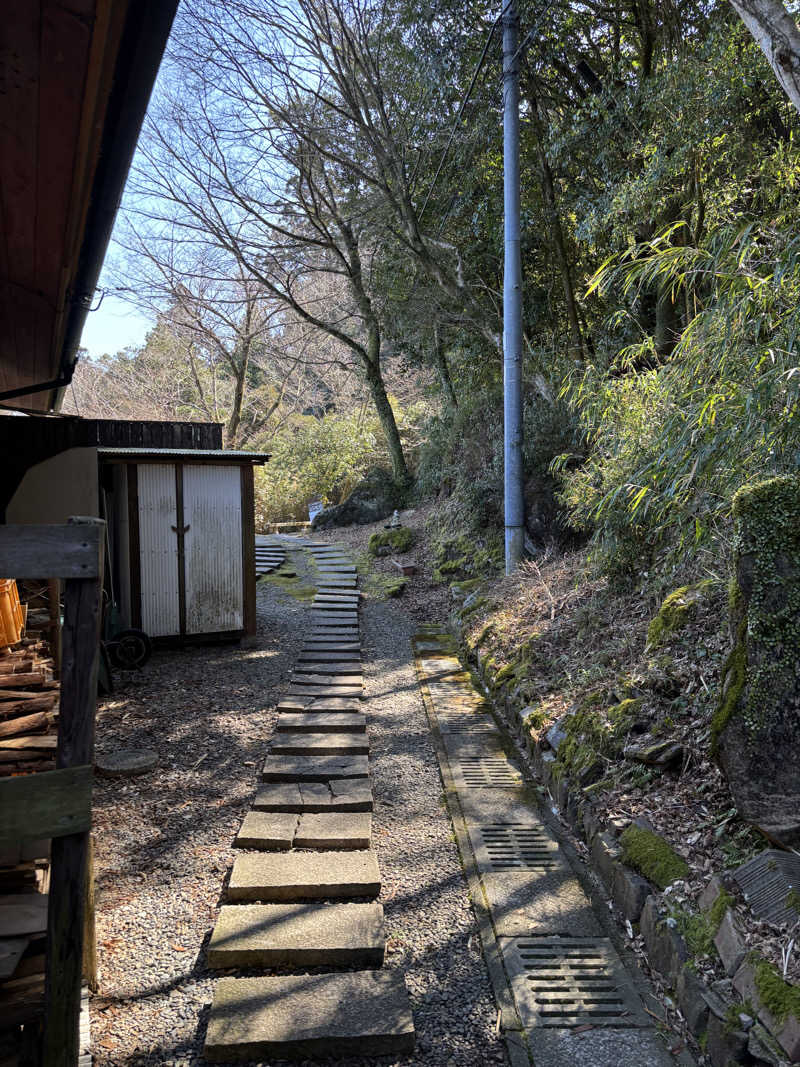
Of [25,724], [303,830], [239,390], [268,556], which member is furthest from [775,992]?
[239,390]

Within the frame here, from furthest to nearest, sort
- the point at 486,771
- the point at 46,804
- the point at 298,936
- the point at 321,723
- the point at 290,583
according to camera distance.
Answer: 1. the point at 290,583
2. the point at 321,723
3. the point at 486,771
4. the point at 298,936
5. the point at 46,804

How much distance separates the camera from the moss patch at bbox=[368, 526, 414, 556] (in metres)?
12.6

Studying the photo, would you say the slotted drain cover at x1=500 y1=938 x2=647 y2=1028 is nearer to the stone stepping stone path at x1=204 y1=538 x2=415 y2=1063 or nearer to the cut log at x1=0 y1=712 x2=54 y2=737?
the stone stepping stone path at x1=204 y1=538 x2=415 y2=1063

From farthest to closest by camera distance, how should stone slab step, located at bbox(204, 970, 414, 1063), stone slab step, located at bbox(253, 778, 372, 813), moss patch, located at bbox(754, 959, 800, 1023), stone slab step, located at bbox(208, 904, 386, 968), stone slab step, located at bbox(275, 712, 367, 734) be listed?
stone slab step, located at bbox(275, 712, 367, 734)
stone slab step, located at bbox(253, 778, 372, 813)
stone slab step, located at bbox(208, 904, 386, 968)
stone slab step, located at bbox(204, 970, 414, 1063)
moss patch, located at bbox(754, 959, 800, 1023)

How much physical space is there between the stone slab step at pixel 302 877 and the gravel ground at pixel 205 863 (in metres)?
0.12

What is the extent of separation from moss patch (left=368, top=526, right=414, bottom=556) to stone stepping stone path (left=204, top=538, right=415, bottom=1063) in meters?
7.53

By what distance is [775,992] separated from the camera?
1993 mm

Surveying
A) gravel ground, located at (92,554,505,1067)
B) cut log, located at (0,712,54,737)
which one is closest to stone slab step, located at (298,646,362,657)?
gravel ground, located at (92,554,505,1067)

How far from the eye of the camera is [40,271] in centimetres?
293

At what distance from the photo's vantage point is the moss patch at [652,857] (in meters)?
2.72

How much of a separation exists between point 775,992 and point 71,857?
6.42 feet

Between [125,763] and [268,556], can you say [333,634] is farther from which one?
[268,556]

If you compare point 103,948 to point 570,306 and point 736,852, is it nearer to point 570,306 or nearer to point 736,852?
point 736,852

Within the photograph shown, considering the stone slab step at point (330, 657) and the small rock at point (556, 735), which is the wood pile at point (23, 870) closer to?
the small rock at point (556, 735)
